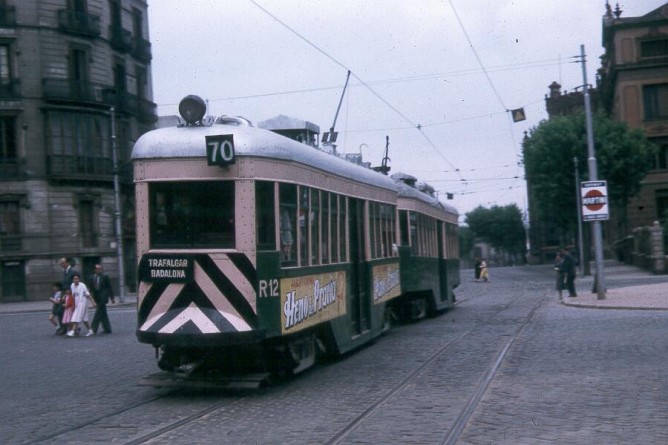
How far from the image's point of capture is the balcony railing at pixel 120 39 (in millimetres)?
50812

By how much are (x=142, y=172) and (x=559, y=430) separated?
558 cm

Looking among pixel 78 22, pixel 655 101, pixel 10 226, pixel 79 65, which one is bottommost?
pixel 10 226

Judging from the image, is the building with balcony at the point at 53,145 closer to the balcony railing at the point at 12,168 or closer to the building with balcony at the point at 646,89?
the balcony railing at the point at 12,168

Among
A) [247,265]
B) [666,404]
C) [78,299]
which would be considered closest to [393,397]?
[247,265]

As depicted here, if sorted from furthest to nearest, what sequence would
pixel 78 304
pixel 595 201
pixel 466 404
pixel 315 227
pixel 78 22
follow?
pixel 78 22 → pixel 595 201 → pixel 78 304 → pixel 315 227 → pixel 466 404

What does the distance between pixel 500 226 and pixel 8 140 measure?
78.3m

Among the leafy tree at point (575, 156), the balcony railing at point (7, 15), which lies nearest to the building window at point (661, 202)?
the leafy tree at point (575, 156)

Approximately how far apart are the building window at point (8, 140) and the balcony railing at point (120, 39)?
7.23m

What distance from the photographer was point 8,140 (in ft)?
152

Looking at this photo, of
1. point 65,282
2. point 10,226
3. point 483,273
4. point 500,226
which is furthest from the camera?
point 500,226

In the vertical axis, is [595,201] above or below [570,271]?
above

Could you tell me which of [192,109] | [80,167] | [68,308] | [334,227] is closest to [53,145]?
[80,167]

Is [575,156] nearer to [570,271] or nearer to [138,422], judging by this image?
[570,271]

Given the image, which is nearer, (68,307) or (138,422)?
(138,422)
